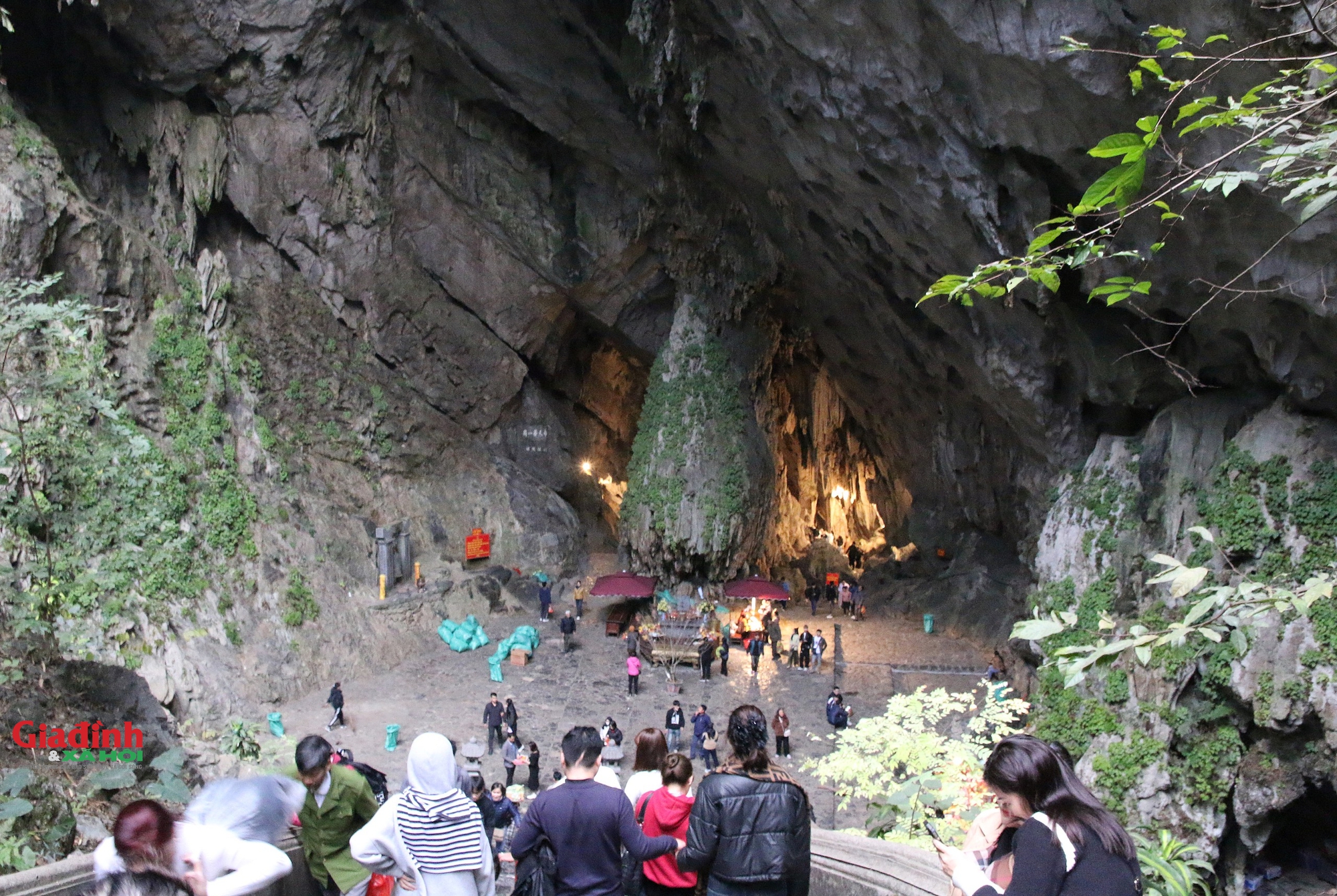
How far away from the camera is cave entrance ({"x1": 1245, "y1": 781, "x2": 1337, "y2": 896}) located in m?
11.2

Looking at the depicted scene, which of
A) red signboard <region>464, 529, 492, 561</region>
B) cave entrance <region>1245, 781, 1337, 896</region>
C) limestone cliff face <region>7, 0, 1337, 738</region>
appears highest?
limestone cliff face <region>7, 0, 1337, 738</region>

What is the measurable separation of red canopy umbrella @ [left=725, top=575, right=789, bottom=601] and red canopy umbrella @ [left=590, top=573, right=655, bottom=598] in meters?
1.85

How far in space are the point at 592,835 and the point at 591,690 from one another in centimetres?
1467

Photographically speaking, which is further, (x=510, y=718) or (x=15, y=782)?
(x=510, y=718)

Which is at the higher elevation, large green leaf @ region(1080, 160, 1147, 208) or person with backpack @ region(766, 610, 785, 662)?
large green leaf @ region(1080, 160, 1147, 208)

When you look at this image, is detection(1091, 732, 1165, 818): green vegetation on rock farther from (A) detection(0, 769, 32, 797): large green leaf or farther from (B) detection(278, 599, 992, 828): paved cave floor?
(A) detection(0, 769, 32, 797): large green leaf

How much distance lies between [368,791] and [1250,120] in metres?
4.50

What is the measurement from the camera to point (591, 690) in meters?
17.8

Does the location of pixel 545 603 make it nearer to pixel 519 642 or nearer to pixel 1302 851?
pixel 519 642

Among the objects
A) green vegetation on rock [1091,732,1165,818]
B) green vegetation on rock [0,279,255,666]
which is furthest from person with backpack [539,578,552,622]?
green vegetation on rock [1091,732,1165,818]

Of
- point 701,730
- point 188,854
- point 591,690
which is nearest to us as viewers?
point 188,854

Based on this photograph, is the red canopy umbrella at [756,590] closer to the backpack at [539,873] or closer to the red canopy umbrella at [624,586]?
the red canopy umbrella at [624,586]

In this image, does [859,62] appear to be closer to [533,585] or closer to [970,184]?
[970,184]

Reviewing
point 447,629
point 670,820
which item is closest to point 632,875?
point 670,820
